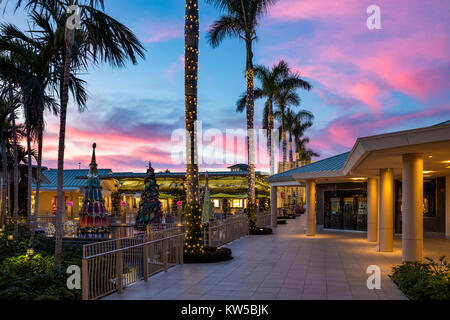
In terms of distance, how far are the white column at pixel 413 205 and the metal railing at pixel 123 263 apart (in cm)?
705

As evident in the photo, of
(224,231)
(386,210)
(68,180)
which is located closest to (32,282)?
(224,231)

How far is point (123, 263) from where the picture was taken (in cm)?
1149

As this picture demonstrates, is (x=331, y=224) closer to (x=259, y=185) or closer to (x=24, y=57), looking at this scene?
(x=259, y=185)

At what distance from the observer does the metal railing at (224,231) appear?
18125 mm

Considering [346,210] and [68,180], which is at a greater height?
[68,180]

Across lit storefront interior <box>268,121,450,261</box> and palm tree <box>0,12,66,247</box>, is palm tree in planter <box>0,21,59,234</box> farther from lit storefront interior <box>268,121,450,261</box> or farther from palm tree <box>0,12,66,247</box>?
lit storefront interior <box>268,121,450,261</box>

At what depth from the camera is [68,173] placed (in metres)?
52.6

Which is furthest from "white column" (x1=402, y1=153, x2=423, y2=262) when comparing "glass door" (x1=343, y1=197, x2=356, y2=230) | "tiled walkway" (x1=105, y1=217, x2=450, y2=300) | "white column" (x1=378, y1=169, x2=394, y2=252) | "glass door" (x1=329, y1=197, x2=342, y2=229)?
"glass door" (x1=329, y1=197, x2=342, y2=229)

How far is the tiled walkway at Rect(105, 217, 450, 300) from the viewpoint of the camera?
9.69 meters

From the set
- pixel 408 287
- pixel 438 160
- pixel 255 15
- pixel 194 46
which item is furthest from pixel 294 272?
pixel 255 15

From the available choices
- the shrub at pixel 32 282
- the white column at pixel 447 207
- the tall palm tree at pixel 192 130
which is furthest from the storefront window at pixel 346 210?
the shrub at pixel 32 282

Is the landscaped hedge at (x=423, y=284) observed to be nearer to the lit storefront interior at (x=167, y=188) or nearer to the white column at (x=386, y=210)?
the white column at (x=386, y=210)

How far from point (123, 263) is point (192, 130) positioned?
5799 millimetres

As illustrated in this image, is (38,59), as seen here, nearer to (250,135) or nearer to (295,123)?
(250,135)
